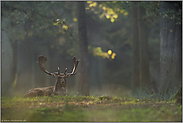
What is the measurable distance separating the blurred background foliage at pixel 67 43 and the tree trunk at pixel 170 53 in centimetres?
55

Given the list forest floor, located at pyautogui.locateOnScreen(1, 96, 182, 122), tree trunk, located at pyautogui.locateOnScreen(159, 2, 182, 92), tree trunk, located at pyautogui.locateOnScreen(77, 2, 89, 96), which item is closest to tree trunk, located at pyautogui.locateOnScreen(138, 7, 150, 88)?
tree trunk, located at pyautogui.locateOnScreen(159, 2, 182, 92)

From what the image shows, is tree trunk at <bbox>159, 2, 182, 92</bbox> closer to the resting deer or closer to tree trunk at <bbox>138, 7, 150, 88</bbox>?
tree trunk at <bbox>138, 7, 150, 88</bbox>

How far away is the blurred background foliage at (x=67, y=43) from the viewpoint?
14.0m

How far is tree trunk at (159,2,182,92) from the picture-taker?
10.6 meters

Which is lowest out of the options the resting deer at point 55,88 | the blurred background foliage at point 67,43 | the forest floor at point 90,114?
the forest floor at point 90,114

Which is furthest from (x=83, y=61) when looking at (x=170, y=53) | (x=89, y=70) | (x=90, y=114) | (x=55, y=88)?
(x=90, y=114)

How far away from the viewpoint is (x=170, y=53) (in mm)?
10727

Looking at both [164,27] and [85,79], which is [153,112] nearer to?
[164,27]

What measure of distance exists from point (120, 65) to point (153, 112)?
24.7 m

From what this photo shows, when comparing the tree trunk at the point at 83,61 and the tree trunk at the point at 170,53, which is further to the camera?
the tree trunk at the point at 83,61

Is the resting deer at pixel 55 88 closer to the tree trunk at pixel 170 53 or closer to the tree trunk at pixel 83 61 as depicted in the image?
the tree trunk at pixel 83 61

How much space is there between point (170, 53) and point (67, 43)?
16105mm

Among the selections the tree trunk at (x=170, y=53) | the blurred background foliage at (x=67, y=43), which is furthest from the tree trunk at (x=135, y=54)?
the tree trunk at (x=170, y=53)

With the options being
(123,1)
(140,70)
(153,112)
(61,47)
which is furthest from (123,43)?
(153,112)
